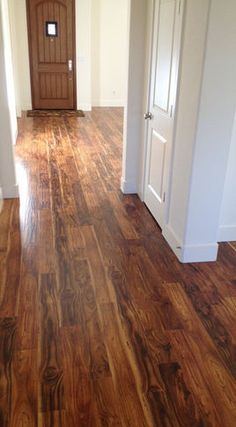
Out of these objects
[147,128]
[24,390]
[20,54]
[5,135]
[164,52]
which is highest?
[164,52]

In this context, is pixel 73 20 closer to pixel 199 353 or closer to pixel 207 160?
pixel 207 160

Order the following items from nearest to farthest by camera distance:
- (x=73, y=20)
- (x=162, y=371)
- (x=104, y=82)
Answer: (x=162, y=371) < (x=73, y=20) < (x=104, y=82)

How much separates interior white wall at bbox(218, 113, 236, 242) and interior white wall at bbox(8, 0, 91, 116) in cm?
543

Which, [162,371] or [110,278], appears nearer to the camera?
[162,371]

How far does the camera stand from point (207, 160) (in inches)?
106

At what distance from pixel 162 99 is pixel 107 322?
6.23 ft

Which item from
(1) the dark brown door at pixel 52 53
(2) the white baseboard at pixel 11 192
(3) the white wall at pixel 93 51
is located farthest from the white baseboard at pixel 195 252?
(1) the dark brown door at pixel 52 53

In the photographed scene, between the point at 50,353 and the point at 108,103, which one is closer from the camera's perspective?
the point at 50,353

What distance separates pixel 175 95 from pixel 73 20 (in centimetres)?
583

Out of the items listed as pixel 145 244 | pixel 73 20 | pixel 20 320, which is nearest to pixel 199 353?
pixel 20 320

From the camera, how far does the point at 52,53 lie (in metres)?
7.96

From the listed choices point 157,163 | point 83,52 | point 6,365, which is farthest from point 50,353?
point 83,52

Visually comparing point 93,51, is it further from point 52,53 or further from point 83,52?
point 52,53

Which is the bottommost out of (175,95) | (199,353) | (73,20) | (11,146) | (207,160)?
(199,353)
